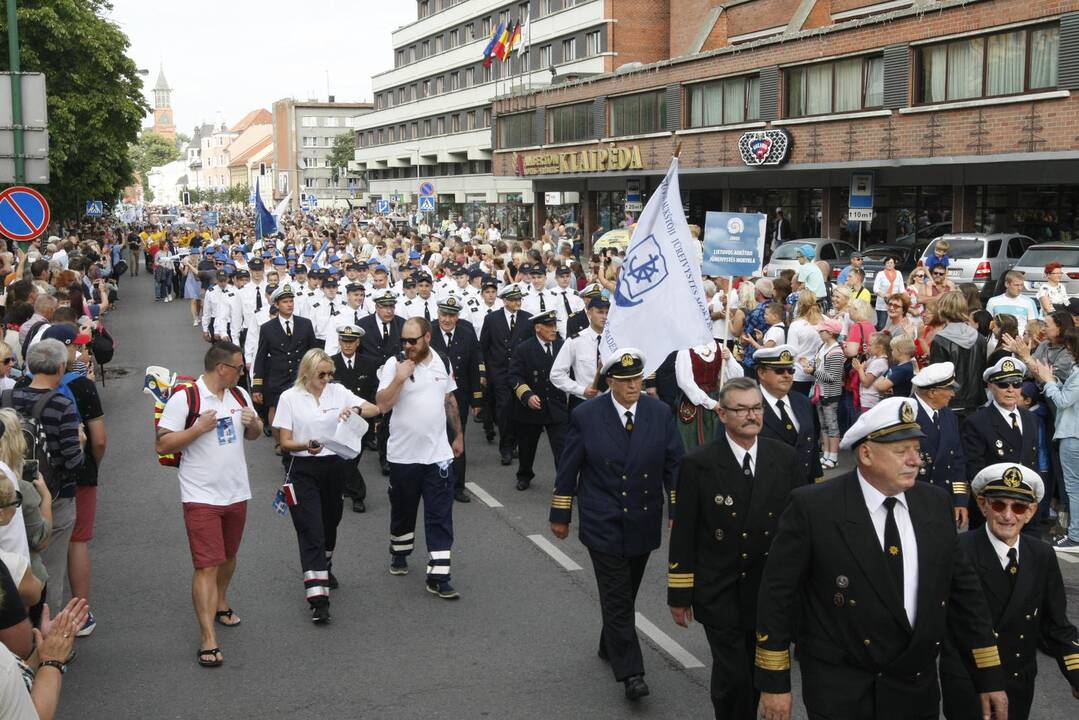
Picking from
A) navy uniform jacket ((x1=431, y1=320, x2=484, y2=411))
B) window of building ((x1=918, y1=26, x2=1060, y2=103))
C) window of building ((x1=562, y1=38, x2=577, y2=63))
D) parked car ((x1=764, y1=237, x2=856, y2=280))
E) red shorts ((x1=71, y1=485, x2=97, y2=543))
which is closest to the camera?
red shorts ((x1=71, y1=485, x2=97, y2=543))

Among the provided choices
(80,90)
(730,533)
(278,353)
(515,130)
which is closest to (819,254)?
(278,353)

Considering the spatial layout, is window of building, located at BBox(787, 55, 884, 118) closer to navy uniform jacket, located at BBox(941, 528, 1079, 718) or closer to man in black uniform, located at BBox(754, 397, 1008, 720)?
navy uniform jacket, located at BBox(941, 528, 1079, 718)

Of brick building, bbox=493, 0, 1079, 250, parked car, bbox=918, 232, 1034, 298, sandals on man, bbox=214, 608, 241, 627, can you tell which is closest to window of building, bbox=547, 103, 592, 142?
brick building, bbox=493, 0, 1079, 250

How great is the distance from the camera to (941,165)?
30.3 meters

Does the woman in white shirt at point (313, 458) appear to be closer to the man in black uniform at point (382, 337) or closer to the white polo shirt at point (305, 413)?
the white polo shirt at point (305, 413)

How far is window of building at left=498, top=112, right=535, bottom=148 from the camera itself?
5384 centimetres

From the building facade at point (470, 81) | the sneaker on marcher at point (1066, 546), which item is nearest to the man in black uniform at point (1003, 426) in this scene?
the sneaker on marcher at point (1066, 546)

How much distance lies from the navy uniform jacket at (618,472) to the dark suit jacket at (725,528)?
81 cm

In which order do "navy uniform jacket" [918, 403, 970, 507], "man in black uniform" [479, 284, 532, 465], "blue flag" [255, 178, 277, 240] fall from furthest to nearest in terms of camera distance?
"blue flag" [255, 178, 277, 240], "man in black uniform" [479, 284, 532, 465], "navy uniform jacket" [918, 403, 970, 507]

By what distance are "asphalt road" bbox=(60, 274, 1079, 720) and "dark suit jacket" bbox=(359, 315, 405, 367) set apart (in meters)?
2.02

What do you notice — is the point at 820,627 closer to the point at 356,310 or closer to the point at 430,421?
the point at 430,421

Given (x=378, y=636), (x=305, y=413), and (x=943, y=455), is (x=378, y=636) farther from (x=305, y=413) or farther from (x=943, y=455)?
(x=943, y=455)

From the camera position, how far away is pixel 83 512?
24.2ft

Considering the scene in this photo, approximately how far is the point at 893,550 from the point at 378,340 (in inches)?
352
